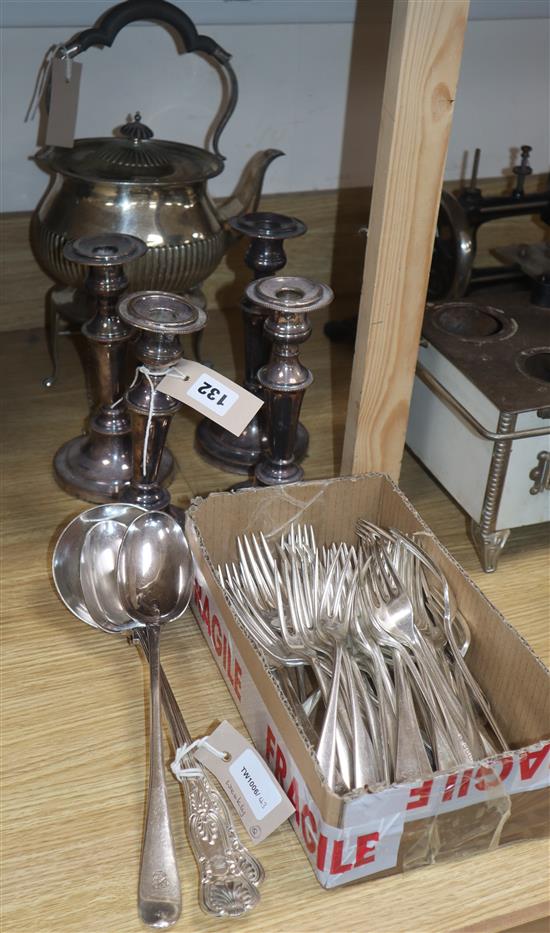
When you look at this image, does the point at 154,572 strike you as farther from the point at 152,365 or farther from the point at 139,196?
the point at 139,196

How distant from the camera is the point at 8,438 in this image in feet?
→ 3.55

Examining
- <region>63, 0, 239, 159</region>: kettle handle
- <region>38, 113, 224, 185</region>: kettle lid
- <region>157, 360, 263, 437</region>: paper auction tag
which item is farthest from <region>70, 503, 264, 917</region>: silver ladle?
<region>63, 0, 239, 159</region>: kettle handle

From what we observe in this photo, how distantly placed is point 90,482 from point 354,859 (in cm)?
48

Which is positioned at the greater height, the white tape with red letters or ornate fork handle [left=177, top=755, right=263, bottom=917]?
the white tape with red letters

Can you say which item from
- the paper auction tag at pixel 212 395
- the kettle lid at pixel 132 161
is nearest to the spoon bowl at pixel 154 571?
the paper auction tag at pixel 212 395

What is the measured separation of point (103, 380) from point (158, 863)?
0.45 metres

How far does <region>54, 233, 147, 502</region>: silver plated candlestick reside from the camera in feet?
2.84

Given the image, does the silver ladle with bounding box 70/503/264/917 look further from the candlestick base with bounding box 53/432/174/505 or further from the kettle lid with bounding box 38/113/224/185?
the kettle lid with bounding box 38/113/224/185

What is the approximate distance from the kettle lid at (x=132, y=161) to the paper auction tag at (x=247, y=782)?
561 millimetres

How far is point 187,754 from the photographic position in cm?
70

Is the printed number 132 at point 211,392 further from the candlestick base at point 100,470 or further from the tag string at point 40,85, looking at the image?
the tag string at point 40,85

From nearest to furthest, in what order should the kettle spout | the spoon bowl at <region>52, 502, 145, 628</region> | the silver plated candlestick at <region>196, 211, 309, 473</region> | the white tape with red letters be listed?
the white tape with red letters → the spoon bowl at <region>52, 502, 145, 628</region> → the silver plated candlestick at <region>196, 211, 309, 473</region> → the kettle spout

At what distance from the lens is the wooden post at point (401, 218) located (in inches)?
28.2

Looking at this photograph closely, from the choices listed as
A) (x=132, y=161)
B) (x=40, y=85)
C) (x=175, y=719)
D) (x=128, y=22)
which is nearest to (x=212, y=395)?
(x=175, y=719)
